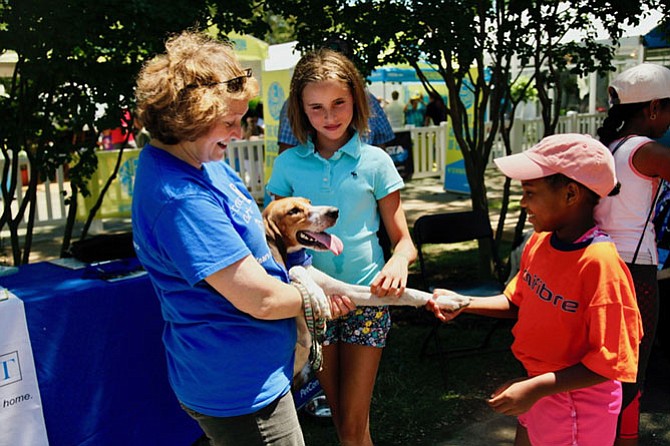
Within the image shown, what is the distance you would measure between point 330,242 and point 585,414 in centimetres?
111

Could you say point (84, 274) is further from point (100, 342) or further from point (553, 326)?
point (553, 326)

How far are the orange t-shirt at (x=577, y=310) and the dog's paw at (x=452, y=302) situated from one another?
8.8 inches

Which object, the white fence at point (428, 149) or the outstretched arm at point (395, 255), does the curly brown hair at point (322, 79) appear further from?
the white fence at point (428, 149)

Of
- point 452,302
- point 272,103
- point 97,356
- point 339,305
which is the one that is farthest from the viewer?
point 272,103

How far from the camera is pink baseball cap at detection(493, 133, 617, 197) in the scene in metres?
2.26

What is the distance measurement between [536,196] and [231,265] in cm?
113

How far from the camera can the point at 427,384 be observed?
4.75m

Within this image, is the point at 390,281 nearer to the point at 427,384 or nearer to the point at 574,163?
the point at 574,163

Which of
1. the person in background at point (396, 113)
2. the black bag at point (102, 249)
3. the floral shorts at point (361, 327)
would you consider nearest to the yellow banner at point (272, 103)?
the person in background at point (396, 113)

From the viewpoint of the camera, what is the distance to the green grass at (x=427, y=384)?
13.5 ft

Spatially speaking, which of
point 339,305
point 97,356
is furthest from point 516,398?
point 97,356

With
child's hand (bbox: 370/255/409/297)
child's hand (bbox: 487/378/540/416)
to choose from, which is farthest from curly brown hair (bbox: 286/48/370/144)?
child's hand (bbox: 487/378/540/416)

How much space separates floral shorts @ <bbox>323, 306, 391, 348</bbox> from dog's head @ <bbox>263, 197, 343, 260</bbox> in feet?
1.09

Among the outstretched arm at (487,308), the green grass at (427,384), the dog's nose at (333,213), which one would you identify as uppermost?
the dog's nose at (333,213)
